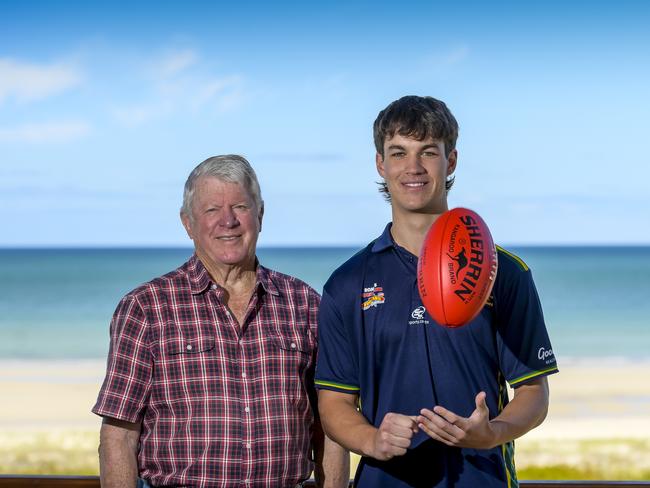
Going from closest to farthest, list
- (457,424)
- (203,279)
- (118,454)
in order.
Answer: (457,424), (118,454), (203,279)

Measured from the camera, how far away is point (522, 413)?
2531mm

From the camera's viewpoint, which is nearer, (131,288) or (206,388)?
(206,388)

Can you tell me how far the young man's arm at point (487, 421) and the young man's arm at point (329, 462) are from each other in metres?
0.65

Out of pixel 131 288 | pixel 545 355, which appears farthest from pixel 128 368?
pixel 131 288

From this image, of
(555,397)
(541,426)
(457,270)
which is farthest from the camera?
(555,397)

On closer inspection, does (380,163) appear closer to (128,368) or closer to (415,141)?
(415,141)

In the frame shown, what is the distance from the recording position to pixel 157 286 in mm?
2938

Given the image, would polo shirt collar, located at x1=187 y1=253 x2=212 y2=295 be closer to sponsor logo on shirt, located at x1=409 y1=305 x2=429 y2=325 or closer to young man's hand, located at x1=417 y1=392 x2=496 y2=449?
sponsor logo on shirt, located at x1=409 y1=305 x2=429 y2=325

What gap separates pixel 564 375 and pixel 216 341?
15163 mm

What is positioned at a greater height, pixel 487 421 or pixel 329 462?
pixel 487 421

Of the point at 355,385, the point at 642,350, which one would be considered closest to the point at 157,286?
the point at 355,385

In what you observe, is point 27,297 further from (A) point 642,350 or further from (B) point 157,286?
(B) point 157,286

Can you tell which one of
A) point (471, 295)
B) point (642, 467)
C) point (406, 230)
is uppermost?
point (406, 230)

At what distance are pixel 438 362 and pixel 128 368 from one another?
2.93ft
